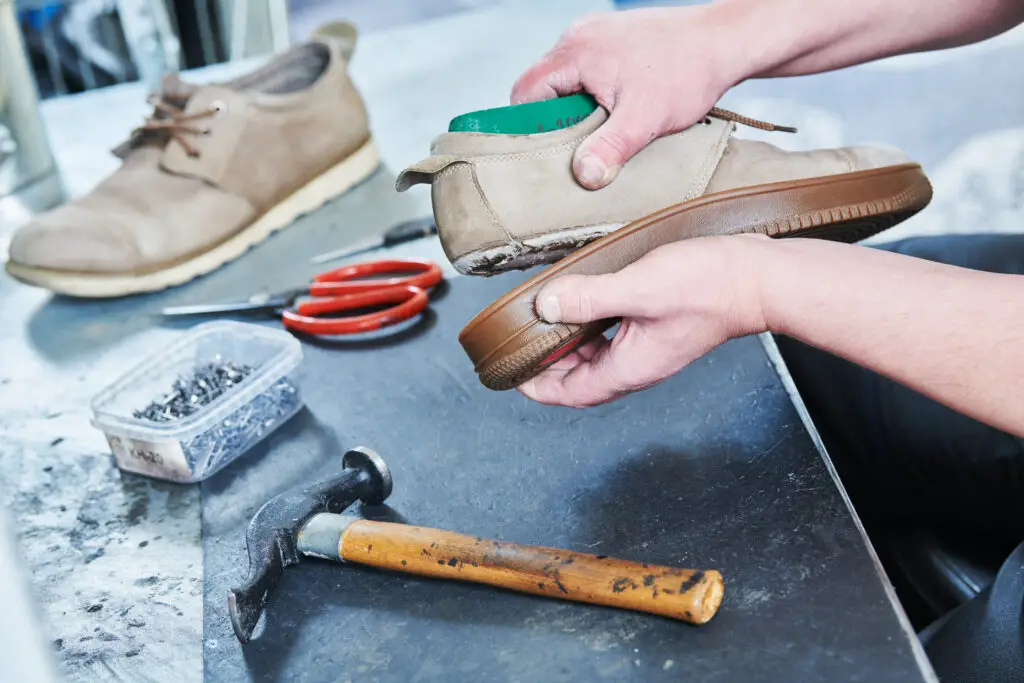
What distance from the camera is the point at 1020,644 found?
0.59 m

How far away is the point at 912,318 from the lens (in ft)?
1.94

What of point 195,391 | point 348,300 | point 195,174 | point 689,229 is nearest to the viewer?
point 689,229

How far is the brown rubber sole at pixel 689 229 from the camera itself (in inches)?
26.3

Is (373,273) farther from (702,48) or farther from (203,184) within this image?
(702,48)

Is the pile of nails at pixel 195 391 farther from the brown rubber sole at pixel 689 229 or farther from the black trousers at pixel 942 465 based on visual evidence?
the black trousers at pixel 942 465

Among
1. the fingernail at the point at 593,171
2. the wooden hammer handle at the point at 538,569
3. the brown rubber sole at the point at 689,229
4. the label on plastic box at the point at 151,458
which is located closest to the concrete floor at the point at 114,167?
the label on plastic box at the point at 151,458

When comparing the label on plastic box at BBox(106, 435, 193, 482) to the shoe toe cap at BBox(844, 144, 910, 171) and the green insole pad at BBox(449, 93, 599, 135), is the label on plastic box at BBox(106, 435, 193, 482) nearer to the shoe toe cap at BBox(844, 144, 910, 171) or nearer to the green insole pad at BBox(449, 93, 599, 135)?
the green insole pad at BBox(449, 93, 599, 135)

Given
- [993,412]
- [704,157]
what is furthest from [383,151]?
[993,412]

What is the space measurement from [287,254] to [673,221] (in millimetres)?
621

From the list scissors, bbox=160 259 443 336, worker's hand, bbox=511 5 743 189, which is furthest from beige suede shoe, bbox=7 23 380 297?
worker's hand, bbox=511 5 743 189

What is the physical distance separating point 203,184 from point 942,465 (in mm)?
885

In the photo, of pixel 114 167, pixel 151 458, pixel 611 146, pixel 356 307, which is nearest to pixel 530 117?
pixel 611 146

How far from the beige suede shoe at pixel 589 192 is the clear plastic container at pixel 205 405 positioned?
0.64 ft

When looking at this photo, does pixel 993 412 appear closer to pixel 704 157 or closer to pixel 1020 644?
pixel 1020 644
